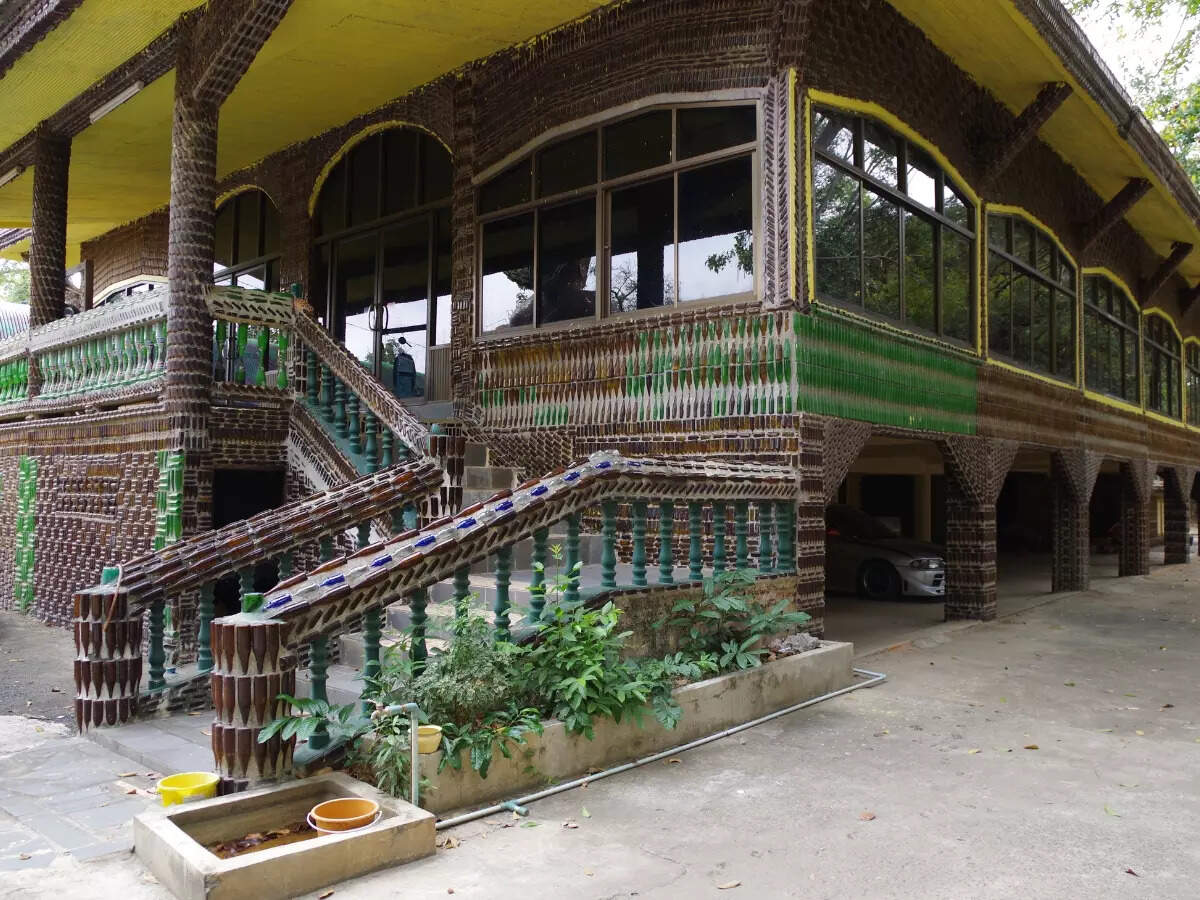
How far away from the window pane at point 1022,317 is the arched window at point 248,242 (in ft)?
32.2

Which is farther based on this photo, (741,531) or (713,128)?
(713,128)

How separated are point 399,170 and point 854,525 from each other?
7.68m

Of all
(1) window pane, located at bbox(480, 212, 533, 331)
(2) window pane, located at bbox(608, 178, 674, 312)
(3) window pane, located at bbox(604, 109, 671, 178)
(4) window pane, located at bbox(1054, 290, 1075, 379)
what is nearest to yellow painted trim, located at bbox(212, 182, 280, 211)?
(1) window pane, located at bbox(480, 212, 533, 331)

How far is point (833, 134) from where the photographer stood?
8117 mm

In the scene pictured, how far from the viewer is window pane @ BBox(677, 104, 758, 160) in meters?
7.71

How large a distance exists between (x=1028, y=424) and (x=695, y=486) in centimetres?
748

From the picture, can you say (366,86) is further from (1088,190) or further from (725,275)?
(1088,190)

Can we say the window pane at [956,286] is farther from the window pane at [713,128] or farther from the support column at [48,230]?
the support column at [48,230]

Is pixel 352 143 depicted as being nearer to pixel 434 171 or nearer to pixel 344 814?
pixel 434 171

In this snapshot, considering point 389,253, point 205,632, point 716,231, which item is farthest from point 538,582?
point 389,253

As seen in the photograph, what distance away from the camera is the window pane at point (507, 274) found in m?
9.34

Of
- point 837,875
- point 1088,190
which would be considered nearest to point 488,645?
point 837,875

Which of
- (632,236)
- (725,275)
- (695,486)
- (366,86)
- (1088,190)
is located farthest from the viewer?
(1088,190)

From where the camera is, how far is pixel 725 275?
25.7 feet
